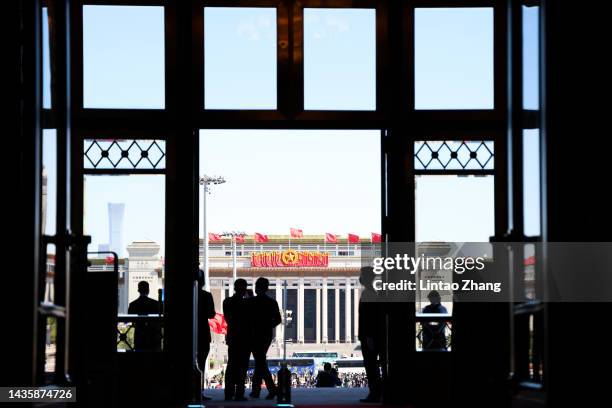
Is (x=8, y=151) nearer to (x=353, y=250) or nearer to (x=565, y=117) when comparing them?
(x=565, y=117)

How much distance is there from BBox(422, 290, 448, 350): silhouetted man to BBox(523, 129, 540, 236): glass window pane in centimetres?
513

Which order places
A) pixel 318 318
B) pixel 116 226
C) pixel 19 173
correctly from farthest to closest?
pixel 318 318, pixel 116 226, pixel 19 173

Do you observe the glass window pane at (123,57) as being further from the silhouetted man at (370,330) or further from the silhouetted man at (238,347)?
the silhouetted man at (370,330)

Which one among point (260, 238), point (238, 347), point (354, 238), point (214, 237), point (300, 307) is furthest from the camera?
point (300, 307)

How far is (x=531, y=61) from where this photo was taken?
13.9ft

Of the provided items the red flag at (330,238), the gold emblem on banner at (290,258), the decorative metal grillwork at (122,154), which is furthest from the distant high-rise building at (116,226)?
the red flag at (330,238)

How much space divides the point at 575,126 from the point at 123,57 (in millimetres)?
6074

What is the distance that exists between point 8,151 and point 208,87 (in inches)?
221

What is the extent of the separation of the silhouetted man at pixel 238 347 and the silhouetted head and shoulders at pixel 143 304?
1.32 meters

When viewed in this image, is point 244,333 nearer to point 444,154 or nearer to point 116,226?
point 116,226

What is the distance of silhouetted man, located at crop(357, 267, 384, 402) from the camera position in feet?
31.2

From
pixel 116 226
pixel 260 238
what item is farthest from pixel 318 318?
pixel 116 226

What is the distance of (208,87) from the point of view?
952cm

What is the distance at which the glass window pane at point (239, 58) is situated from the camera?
9500 millimetres
